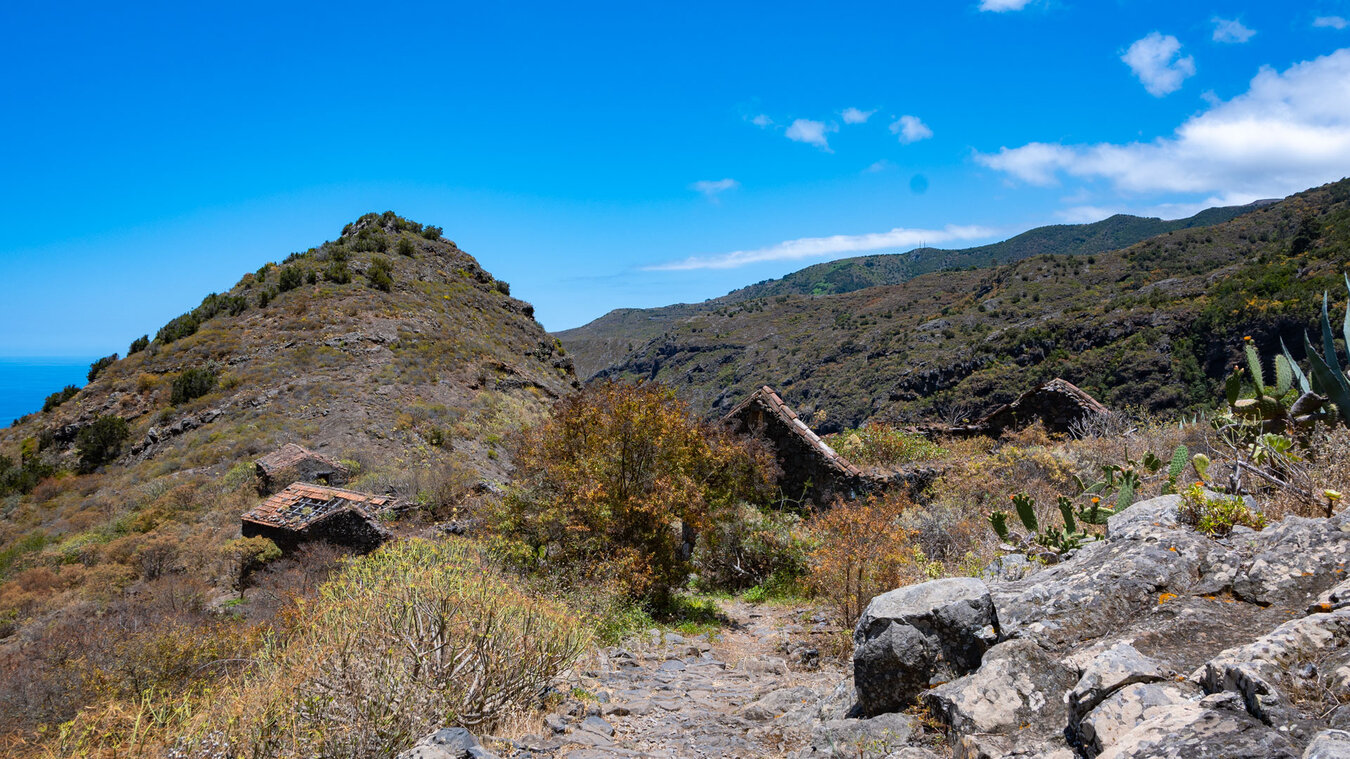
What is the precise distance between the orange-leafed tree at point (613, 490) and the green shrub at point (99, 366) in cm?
2799

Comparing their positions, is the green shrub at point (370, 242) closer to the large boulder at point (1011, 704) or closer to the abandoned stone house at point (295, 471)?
the abandoned stone house at point (295, 471)

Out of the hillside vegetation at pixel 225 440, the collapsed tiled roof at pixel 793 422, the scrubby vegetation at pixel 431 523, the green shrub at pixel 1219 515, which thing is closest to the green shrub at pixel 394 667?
the scrubby vegetation at pixel 431 523

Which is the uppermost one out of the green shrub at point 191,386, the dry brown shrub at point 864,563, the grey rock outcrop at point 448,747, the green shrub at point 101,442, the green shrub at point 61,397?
the green shrub at point 61,397

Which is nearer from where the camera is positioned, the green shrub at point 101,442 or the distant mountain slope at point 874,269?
the green shrub at point 101,442

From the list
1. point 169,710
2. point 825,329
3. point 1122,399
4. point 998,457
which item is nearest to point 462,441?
point 998,457

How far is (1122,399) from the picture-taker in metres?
36.9

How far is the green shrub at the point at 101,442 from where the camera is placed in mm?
21123

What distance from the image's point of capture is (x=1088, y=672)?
3.11 meters

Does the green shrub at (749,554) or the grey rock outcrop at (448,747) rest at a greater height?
the grey rock outcrop at (448,747)

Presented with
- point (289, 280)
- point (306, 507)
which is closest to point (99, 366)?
point (289, 280)

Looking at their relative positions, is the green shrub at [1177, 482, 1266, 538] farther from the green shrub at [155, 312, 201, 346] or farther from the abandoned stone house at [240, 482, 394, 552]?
the green shrub at [155, 312, 201, 346]

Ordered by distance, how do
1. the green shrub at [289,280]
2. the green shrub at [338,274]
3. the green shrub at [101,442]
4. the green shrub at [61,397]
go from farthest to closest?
1. the green shrub at [338,274]
2. the green shrub at [289,280]
3. the green shrub at [61,397]
4. the green shrub at [101,442]

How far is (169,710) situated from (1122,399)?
42397 mm

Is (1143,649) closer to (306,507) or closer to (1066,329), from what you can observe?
(306,507)
